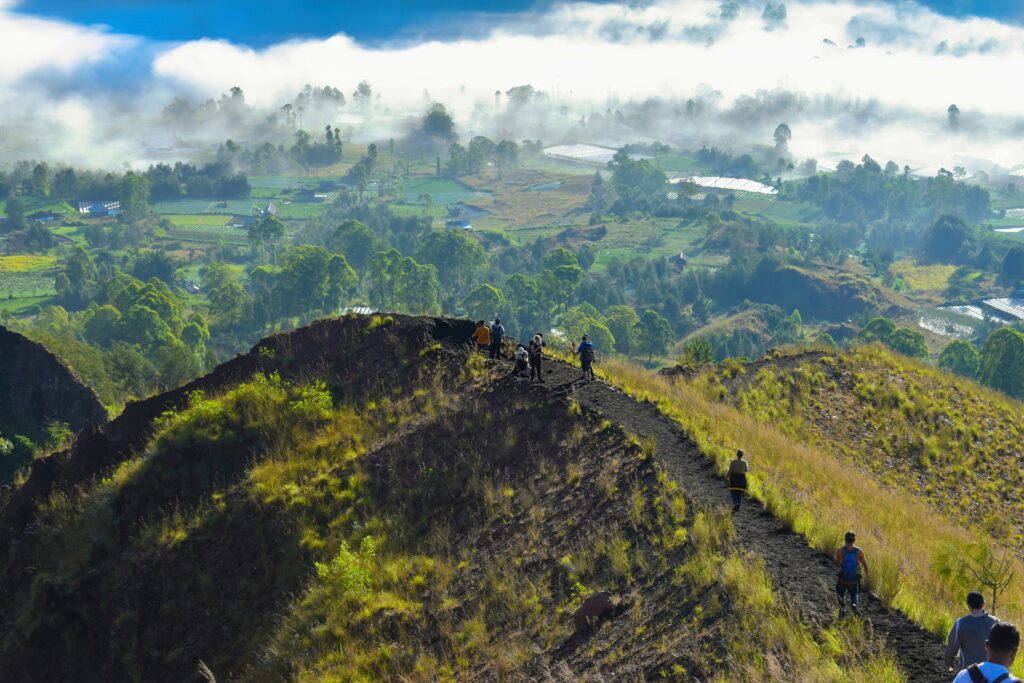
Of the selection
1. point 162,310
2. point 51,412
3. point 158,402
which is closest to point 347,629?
point 158,402

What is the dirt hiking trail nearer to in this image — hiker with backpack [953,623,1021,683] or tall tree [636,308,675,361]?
hiker with backpack [953,623,1021,683]

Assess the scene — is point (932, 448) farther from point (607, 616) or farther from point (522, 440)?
point (607, 616)

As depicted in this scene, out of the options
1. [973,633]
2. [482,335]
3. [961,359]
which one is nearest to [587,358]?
[482,335]

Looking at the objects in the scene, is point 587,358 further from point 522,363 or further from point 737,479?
point 737,479

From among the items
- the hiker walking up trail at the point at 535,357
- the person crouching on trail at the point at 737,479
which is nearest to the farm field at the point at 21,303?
the hiker walking up trail at the point at 535,357

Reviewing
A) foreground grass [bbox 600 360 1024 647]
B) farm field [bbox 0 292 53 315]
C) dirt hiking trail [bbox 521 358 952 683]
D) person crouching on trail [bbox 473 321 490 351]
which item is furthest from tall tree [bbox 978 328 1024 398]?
farm field [bbox 0 292 53 315]
